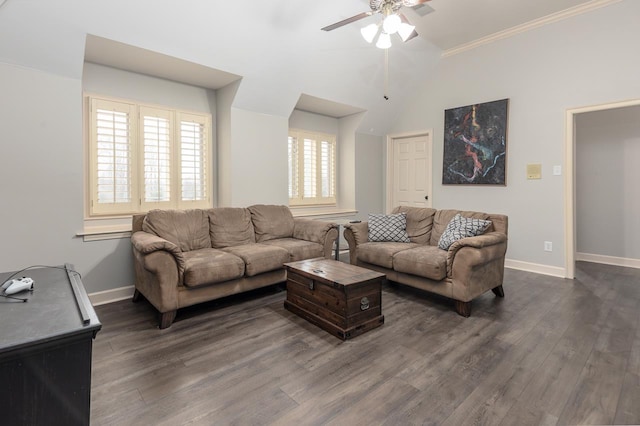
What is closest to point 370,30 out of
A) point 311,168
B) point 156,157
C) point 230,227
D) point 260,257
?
point 260,257


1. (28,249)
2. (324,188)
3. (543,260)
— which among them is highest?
(324,188)

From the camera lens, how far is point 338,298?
2568 millimetres

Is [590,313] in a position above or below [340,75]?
below

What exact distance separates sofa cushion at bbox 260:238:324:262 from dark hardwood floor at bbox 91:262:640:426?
2.10ft

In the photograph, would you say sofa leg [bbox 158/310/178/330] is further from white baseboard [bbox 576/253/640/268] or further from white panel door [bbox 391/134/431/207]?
white baseboard [bbox 576/253/640/268]

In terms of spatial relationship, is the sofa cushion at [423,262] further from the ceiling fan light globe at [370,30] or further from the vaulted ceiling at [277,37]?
the vaulted ceiling at [277,37]

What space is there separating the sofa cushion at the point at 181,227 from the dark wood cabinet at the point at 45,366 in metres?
2.17

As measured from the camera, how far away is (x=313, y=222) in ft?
13.5

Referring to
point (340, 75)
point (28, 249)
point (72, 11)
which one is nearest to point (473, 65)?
point (340, 75)

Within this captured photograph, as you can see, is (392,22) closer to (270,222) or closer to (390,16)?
(390,16)

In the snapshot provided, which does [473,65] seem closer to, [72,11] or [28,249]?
[72,11]

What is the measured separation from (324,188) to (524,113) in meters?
3.18

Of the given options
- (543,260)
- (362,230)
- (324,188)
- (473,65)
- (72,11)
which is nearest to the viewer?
(72,11)

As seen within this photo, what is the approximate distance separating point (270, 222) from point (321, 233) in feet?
2.32
